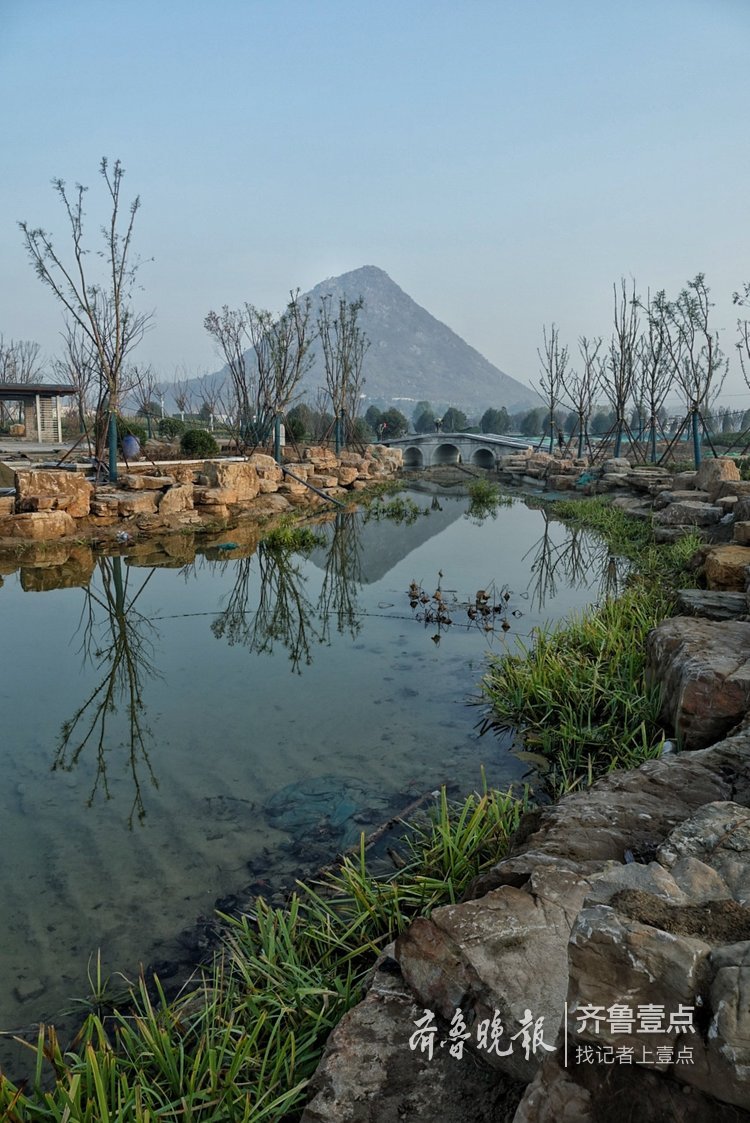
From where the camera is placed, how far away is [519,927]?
1.67 metres

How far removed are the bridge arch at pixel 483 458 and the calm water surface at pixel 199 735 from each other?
2163 cm

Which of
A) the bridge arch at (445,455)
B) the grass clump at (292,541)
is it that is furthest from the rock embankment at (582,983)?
the bridge arch at (445,455)

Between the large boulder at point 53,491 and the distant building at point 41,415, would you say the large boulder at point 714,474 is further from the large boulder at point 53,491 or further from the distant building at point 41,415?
the distant building at point 41,415

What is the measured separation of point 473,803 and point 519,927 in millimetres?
1630

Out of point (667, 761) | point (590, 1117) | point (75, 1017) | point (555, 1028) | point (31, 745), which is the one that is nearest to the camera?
point (590, 1117)

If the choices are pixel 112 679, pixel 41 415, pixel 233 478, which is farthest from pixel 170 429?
pixel 112 679

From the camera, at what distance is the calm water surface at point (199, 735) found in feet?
9.40

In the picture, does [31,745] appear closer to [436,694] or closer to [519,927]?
[436,694]

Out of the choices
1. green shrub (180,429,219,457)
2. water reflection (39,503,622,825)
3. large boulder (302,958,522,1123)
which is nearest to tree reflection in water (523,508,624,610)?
water reflection (39,503,622,825)

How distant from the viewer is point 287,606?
7414 mm

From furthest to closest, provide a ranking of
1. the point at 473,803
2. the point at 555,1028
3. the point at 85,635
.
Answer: the point at 85,635, the point at 473,803, the point at 555,1028

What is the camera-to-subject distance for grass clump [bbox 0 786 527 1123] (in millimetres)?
1720

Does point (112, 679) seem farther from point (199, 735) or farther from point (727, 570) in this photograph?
point (727, 570)

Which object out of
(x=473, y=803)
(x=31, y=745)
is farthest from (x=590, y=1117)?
(x=31, y=745)
